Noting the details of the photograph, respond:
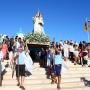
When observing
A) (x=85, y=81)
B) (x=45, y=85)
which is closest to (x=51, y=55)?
(x=45, y=85)

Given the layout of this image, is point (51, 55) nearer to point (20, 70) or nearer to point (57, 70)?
point (57, 70)

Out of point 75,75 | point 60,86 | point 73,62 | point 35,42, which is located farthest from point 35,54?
point 60,86

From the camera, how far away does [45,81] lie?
52.4ft

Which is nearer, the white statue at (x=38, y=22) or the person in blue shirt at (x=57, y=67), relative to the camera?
the person in blue shirt at (x=57, y=67)

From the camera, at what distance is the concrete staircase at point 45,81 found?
15016 mm

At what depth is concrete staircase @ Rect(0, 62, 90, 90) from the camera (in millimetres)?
15016

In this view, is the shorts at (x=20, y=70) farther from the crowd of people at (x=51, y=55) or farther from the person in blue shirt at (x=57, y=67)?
the person in blue shirt at (x=57, y=67)

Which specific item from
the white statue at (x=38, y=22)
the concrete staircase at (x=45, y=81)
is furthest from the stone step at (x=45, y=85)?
the white statue at (x=38, y=22)

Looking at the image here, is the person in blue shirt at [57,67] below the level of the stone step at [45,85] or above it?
above

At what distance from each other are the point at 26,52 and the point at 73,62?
5.89 meters

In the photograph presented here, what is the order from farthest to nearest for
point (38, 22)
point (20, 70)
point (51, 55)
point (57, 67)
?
point (38, 22)
point (51, 55)
point (57, 67)
point (20, 70)

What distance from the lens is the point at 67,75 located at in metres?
17.2

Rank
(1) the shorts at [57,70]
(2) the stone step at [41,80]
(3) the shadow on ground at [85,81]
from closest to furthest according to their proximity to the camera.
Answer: (1) the shorts at [57,70]
(2) the stone step at [41,80]
(3) the shadow on ground at [85,81]

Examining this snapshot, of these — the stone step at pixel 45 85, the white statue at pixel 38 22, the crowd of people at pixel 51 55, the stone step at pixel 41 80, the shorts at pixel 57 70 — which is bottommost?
the stone step at pixel 45 85
